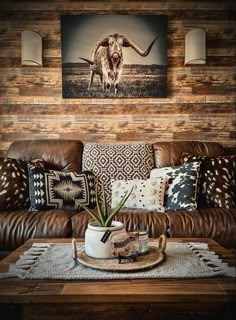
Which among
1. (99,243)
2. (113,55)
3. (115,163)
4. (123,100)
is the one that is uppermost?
(113,55)

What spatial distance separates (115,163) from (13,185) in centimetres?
79

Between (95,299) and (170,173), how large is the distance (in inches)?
63.3

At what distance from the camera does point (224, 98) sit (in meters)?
3.20

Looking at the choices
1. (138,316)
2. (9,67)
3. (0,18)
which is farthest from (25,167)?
(138,316)

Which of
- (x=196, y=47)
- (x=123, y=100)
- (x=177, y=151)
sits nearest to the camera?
(x=177, y=151)

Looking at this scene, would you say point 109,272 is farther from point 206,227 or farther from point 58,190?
point 58,190

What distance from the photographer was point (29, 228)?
212 centimetres

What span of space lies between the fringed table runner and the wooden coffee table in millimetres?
90

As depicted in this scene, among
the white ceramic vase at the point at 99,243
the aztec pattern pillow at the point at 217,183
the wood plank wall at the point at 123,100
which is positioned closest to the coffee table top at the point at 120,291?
the white ceramic vase at the point at 99,243

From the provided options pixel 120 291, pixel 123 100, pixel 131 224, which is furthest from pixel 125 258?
pixel 123 100

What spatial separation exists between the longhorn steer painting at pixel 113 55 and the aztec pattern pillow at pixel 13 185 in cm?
95

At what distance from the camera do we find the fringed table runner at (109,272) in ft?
3.95

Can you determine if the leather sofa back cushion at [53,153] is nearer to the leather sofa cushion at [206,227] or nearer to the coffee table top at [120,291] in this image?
the leather sofa cushion at [206,227]

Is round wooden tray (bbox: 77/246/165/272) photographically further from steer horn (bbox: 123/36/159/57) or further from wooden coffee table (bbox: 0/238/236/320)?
steer horn (bbox: 123/36/159/57)
